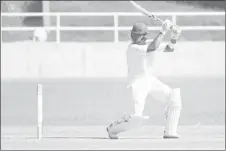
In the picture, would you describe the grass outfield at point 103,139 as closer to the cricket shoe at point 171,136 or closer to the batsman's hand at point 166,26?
the cricket shoe at point 171,136

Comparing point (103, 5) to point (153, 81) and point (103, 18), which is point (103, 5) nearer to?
point (103, 18)

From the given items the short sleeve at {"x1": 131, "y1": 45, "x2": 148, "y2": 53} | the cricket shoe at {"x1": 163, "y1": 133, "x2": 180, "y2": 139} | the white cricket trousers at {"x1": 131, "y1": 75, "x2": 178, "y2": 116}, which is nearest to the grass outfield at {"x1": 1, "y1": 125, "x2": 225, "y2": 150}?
the cricket shoe at {"x1": 163, "y1": 133, "x2": 180, "y2": 139}

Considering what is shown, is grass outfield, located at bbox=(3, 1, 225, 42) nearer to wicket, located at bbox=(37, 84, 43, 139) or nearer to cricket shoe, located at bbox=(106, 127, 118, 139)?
wicket, located at bbox=(37, 84, 43, 139)

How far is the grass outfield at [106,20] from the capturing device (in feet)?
86.5

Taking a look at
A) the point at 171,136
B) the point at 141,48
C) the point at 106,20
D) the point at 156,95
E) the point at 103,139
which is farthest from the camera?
the point at 106,20

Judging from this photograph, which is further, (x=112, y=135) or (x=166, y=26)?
(x=112, y=135)

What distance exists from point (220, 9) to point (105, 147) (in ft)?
49.6

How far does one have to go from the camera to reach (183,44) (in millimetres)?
20938

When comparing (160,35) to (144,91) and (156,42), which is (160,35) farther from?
(144,91)

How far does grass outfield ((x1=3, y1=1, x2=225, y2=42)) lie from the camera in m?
26.4

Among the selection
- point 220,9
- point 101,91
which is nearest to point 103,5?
point 220,9

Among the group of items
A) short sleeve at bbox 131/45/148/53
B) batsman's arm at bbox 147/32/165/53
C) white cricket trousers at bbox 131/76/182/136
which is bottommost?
white cricket trousers at bbox 131/76/182/136

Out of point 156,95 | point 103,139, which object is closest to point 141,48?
point 156,95

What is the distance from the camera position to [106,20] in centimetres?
2766
